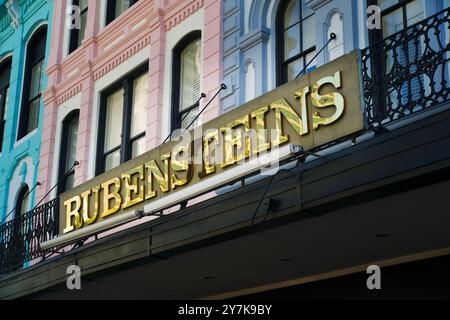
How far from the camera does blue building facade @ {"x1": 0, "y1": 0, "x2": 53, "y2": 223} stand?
19562mm

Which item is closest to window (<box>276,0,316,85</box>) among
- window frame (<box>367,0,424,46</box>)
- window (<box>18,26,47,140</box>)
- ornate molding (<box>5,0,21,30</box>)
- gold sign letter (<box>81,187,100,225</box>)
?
window frame (<box>367,0,424,46</box>)

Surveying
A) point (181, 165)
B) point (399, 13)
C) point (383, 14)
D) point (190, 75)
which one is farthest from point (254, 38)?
point (399, 13)

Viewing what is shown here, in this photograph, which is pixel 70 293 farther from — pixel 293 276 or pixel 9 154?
pixel 9 154

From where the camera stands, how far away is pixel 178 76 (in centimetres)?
1519

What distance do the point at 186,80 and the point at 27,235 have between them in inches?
168

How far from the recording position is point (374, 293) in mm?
11375

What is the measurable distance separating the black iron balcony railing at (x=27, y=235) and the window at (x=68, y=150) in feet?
6.43

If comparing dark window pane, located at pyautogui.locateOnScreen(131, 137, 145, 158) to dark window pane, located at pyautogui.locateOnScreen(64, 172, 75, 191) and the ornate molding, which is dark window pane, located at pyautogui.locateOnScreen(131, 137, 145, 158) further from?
the ornate molding

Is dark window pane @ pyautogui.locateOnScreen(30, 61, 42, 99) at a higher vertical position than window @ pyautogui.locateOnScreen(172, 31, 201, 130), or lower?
higher

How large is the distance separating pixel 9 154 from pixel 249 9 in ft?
31.3

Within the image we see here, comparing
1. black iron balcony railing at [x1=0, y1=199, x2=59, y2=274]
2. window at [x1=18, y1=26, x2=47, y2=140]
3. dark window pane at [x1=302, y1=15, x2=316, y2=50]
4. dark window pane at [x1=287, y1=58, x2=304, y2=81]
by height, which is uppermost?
window at [x1=18, y1=26, x2=47, y2=140]

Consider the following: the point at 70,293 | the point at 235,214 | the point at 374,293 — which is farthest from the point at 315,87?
the point at 70,293

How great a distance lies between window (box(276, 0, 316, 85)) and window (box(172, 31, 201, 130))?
2.09m

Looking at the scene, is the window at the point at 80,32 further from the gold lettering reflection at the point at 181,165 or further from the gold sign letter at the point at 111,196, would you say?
the gold lettering reflection at the point at 181,165
